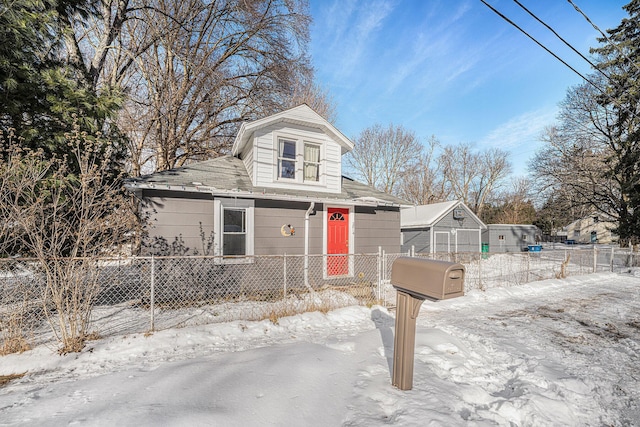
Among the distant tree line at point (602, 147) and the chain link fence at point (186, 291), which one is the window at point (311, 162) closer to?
the chain link fence at point (186, 291)

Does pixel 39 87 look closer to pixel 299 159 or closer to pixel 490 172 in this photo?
pixel 299 159

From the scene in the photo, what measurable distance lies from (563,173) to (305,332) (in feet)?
70.7

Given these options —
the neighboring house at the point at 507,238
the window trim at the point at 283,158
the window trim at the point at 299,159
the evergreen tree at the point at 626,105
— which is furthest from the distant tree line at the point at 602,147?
the window trim at the point at 283,158

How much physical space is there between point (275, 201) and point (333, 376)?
5.16m

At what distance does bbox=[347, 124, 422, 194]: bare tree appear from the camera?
93.6ft

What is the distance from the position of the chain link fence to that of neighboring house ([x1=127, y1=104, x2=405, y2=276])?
395 mm

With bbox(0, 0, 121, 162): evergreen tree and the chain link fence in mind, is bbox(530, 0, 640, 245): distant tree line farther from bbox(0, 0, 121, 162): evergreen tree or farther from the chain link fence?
bbox(0, 0, 121, 162): evergreen tree

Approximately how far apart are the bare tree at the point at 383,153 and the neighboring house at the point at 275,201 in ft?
65.3

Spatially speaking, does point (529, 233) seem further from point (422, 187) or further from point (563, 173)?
point (422, 187)

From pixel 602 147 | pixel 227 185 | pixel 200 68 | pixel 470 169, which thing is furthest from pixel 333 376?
pixel 470 169

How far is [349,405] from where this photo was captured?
97.3 inches

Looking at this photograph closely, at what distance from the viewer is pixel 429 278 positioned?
2.41 metres

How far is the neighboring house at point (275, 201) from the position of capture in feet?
21.3

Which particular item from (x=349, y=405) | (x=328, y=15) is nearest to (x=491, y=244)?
(x=328, y=15)
